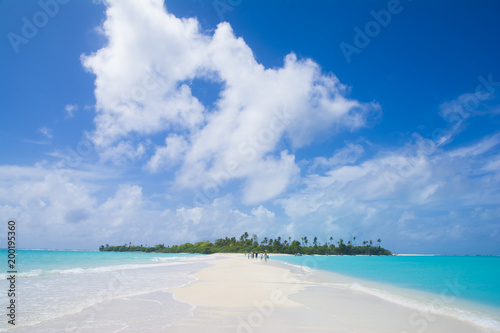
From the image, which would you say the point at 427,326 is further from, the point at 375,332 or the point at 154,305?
the point at 154,305

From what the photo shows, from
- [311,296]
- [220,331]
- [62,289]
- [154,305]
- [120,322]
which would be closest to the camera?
[220,331]

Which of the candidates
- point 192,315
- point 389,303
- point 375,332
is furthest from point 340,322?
point 389,303

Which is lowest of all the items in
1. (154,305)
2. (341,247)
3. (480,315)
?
(341,247)

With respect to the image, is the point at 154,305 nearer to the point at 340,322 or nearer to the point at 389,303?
the point at 340,322

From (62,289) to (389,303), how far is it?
1809 cm

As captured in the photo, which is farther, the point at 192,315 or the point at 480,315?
the point at 480,315

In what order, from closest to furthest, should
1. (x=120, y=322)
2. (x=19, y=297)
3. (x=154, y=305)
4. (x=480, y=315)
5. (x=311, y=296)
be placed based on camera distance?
(x=120, y=322)
(x=154, y=305)
(x=480, y=315)
(x=19, y=297)
(x=311, y=296)

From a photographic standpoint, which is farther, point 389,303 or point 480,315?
point 389,303

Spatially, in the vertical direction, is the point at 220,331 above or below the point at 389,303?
above

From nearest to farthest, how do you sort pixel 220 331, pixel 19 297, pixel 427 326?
pixel 220 331 < pixel 427 326 < pixel 19 297

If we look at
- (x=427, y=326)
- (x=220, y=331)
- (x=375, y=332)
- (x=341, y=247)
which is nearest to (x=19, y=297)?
(x=220, y=331)

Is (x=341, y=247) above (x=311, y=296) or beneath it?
beneath

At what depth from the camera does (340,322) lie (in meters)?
10.2

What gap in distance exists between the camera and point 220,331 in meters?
8.69
